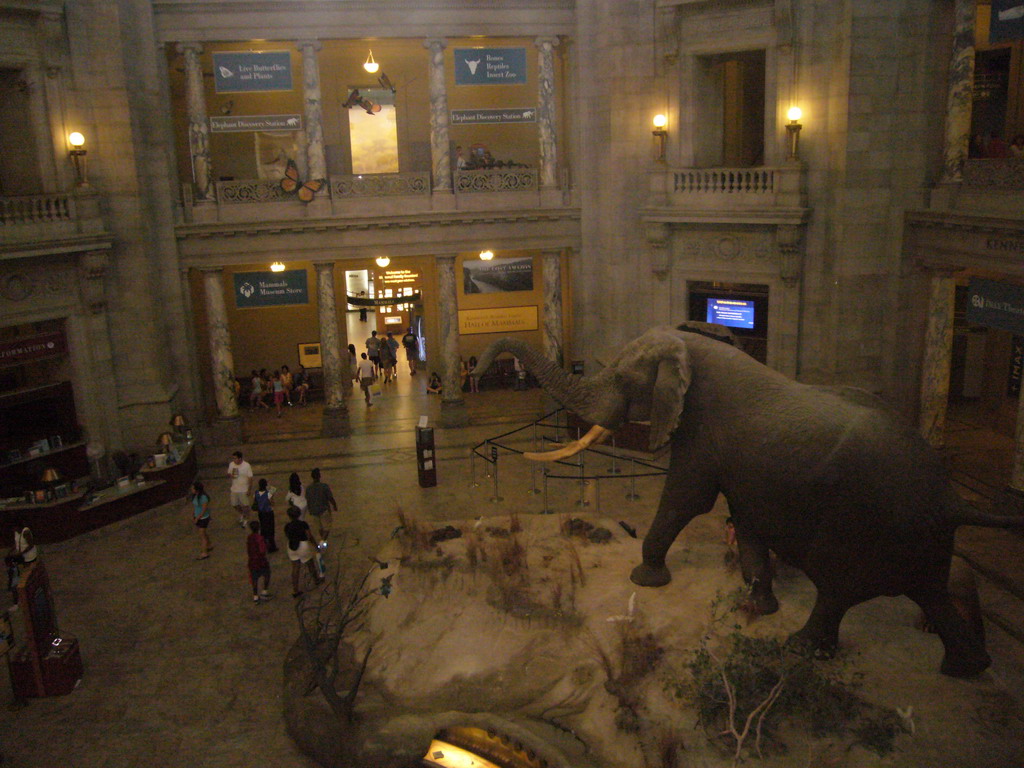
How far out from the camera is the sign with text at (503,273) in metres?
26.0

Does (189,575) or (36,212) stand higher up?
(36,212)

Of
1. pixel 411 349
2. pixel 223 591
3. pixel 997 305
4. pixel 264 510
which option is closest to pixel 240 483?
pixel 264 510

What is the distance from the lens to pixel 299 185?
23469 millimetres

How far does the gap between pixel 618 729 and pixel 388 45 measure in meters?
21.4

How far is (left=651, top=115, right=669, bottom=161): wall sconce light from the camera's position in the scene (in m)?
21.4

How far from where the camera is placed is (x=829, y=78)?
19188 mm

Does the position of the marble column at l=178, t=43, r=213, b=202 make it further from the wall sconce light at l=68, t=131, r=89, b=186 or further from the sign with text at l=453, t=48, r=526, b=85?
the sign with text at l=453, t=48, r=526, b=85

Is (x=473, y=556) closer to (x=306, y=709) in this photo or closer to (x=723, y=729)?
(x=306, y=709)

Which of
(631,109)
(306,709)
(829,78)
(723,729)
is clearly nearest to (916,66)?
(829,78)

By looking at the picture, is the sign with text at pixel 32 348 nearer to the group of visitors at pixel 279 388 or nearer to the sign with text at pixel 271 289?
the sign with text at pixel 271 289

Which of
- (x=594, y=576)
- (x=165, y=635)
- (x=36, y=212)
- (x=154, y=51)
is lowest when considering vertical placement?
(x=165, y=635)

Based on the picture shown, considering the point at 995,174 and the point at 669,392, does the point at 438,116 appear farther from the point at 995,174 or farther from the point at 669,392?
the point at 669,392

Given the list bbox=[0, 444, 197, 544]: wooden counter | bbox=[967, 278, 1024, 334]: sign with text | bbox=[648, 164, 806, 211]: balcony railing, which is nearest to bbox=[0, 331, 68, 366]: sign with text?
bbox=[0, 444, 197, 544]: wooden counter

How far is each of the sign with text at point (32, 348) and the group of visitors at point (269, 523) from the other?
4926 millimetres
